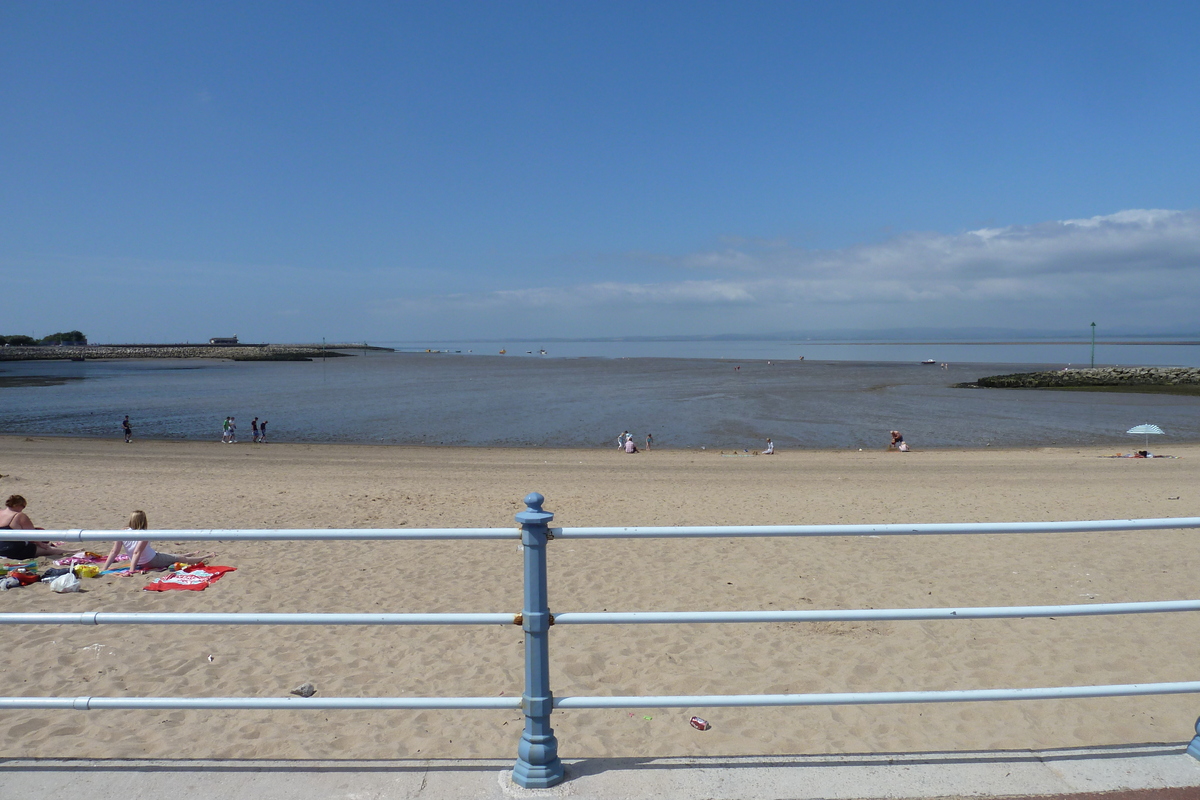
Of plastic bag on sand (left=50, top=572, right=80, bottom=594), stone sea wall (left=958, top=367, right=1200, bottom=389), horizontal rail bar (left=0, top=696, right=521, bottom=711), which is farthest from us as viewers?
stone sea wall (left=958, top=367, right=1200, bottom=389)

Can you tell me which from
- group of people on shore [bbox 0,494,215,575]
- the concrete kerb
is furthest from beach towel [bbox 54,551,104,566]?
the concrete kerb

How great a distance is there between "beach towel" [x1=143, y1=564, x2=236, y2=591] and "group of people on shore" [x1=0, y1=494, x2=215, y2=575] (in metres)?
0.38

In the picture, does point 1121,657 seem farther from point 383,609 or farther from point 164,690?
point 164,690

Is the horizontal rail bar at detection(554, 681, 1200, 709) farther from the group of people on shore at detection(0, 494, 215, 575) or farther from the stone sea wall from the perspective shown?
the stone sea wall

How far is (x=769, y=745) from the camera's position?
4.39 m

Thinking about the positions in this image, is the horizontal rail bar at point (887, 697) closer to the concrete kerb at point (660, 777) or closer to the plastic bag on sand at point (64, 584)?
the concrete kerb at point (660, 777)

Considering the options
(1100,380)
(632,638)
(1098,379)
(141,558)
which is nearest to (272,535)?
(632,638)

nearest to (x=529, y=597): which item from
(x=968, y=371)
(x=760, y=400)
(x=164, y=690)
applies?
(x=164, y=690)

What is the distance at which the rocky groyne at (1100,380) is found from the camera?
59.0 metres

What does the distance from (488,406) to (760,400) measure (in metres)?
16.8

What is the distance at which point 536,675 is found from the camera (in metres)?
3.03

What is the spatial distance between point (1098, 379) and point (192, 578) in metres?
72.0

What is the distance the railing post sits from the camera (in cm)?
290

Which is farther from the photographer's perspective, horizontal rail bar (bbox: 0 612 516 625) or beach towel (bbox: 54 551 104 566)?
beach towel (bbox: 54 551 104 566)
